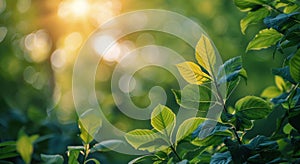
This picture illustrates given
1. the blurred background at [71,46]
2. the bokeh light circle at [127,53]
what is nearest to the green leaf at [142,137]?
the blurred background at [71,46]

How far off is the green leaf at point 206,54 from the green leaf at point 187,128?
0.10 meters

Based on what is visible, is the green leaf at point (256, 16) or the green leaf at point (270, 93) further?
the green leaf at point (270, 93)

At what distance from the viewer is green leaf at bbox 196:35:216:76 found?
0.83m

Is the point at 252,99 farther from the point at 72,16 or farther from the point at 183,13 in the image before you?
the point at 183,13

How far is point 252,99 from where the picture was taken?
2.70 ft

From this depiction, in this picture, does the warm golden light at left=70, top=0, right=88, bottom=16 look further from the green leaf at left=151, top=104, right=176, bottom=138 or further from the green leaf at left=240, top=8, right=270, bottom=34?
the green leaf at left=151, top=104, right=176, bottom=138

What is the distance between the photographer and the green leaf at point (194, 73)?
2.73 ft

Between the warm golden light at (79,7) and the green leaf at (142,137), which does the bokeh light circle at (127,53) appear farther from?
the green leaf at (142,137)

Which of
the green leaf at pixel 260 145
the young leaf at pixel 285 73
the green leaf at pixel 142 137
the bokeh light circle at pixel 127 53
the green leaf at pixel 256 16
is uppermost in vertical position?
the green leaf at pixel 256 16

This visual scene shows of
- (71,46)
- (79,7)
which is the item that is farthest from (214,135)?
(71,46)

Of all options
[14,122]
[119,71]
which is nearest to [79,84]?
[119,71]

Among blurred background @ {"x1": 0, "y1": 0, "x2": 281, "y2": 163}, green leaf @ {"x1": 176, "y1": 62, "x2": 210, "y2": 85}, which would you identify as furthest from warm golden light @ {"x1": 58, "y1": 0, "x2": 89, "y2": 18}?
green leaf @ {"x1": 176, "y1": 62, "x2": 210, "y2": 85}

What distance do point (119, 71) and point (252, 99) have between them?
450 cm

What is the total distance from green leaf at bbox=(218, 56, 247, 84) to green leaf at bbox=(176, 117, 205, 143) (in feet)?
0.31
